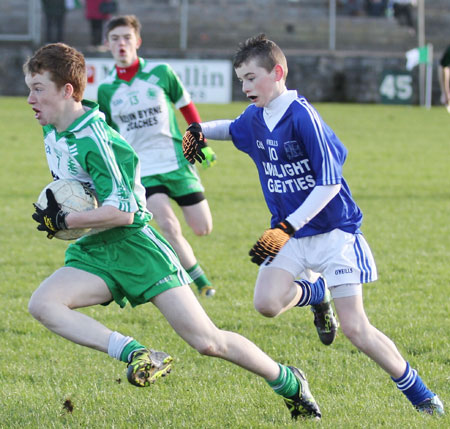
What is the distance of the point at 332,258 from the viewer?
452 centimetres

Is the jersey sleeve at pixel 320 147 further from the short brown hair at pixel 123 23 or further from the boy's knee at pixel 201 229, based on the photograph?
the short brown hair at pixel 123 23

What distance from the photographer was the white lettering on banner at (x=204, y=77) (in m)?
24.7

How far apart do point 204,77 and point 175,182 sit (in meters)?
18.5

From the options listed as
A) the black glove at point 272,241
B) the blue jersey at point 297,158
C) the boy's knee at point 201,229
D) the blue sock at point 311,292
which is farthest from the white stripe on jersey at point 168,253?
the boy's knee at point 201,229

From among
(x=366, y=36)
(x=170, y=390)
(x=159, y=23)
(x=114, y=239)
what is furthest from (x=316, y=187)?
(x=366, y=36)

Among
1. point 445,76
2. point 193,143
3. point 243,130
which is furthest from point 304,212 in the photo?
point 445,76

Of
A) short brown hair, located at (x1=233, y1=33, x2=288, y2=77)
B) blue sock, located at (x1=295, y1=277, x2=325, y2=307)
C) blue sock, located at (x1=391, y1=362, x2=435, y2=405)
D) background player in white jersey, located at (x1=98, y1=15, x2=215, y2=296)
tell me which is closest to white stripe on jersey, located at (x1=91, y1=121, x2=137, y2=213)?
short brown hair, located at (x1=233, y1=33, x2=288, y2=77)

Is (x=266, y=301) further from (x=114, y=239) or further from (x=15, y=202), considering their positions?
(x=15, y=202)

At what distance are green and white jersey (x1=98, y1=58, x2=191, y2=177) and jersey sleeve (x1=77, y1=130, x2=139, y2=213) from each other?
3.00m

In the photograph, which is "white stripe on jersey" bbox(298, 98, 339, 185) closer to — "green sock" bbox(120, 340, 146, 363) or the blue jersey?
the blue jersey

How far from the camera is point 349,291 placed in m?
4.42

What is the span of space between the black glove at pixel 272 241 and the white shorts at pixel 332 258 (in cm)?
32

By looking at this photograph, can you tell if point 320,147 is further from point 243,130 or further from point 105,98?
point 105,98

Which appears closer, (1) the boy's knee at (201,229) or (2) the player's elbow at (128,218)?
(2) the player's elbow at (128,218)
